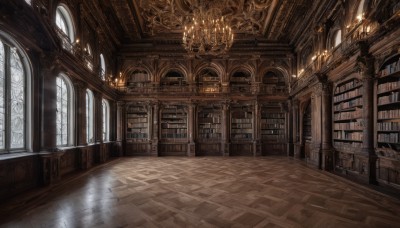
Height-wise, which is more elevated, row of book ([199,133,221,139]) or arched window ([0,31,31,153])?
arched window ([0,31,31,153])

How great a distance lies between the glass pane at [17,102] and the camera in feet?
13.5

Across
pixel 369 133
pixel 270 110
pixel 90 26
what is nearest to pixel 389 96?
pixel 369 133

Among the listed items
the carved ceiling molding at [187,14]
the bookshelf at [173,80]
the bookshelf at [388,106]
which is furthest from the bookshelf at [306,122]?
the bookshelf at [173,80]

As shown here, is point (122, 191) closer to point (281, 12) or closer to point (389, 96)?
point (389, 96)

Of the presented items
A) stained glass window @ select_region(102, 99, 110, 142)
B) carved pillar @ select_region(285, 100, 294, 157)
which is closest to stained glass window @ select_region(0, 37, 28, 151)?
stained glass window @ select_region(102, 99, 110, 142)

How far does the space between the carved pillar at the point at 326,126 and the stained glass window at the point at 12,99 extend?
8219mm

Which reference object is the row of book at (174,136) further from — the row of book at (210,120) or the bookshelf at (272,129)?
the bookshelf at (272,129)

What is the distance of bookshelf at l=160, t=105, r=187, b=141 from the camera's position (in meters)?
10.4

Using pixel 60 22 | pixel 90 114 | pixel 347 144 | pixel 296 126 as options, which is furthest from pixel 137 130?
pixel 347 144

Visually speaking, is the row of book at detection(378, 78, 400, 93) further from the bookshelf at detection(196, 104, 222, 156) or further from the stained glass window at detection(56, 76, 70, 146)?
the stained glass window at detection(56, 76, 70, 146)

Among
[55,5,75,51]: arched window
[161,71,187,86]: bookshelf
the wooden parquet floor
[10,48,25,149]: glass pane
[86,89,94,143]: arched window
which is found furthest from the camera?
[161,71,187,86]: bookshelf

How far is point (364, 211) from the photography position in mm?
3215

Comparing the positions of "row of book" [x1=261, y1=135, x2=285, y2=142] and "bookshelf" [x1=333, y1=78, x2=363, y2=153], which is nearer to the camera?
"bookshelf" [x1=333, y1=78, x2=363, y2=153]

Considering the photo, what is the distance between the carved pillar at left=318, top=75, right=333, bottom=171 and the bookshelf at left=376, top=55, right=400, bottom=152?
1.77 metres
